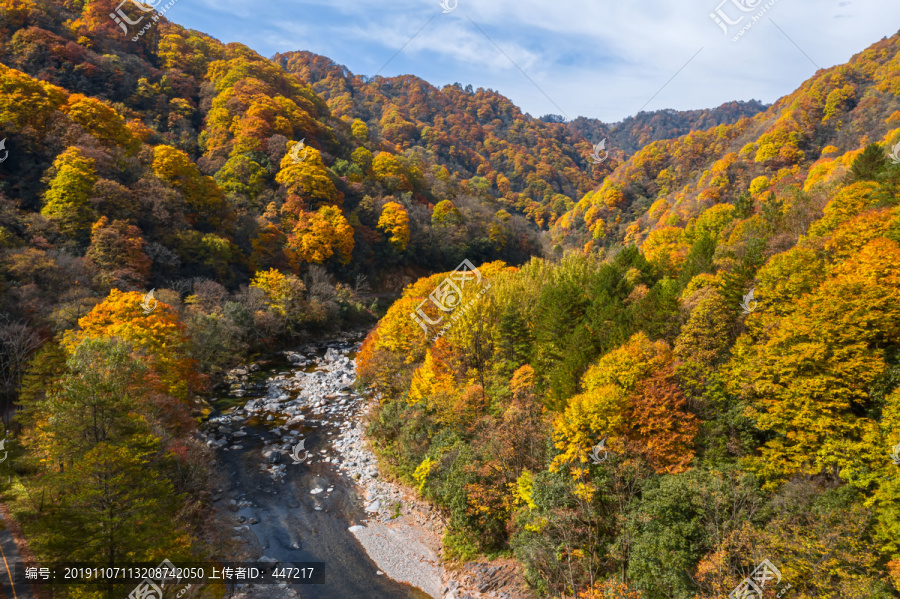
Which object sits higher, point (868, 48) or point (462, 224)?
point (868, 48)

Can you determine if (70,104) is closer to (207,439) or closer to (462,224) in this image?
(207,439)

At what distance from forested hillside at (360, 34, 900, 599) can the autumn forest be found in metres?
0.13

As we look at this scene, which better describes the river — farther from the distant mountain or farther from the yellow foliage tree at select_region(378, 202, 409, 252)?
the distant mountain

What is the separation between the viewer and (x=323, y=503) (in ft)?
90.7

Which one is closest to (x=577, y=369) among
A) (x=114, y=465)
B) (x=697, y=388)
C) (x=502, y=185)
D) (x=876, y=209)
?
(x=697, y=388)

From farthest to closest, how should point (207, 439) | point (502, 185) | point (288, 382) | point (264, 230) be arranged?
1. point (502, 185)
2. point (264, 230)
3. point (288, 382)
4. point (207, 439)

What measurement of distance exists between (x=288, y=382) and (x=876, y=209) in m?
46.3

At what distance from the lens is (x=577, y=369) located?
78.2 feet

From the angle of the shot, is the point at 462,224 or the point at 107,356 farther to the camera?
the point at 462,224

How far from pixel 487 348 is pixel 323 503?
49.6 feet

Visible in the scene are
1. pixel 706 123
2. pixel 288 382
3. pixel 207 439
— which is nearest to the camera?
pixel 207 439

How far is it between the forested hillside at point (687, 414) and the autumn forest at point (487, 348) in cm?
13

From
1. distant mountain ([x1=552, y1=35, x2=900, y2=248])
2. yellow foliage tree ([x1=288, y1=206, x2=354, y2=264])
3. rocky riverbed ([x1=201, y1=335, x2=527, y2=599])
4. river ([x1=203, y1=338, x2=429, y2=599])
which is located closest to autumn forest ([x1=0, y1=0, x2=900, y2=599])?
yellow foliage tree ([x1=288, y1=206, x2=354, y2=264])

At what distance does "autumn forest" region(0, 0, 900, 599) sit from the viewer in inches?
648
